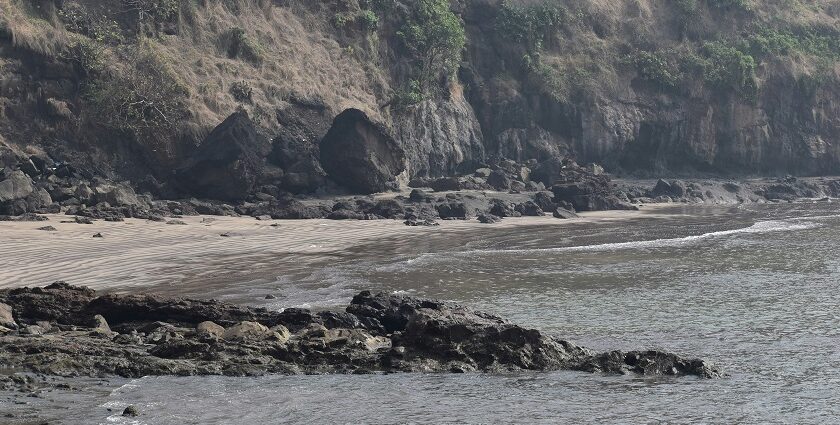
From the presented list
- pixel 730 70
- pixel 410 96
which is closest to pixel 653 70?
pixel 730 70

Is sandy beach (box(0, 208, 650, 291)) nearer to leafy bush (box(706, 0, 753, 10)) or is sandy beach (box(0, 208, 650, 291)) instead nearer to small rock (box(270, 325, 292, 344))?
small rock (box(270, 325, 292, 344))

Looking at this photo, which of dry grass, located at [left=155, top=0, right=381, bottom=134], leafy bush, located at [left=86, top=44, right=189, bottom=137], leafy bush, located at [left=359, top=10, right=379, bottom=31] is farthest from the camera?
leafy bush, located at [left=359, top=10, right=379, bottom=31]

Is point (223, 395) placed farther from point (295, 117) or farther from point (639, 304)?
point (295, 117)

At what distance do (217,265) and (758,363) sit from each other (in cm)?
1338

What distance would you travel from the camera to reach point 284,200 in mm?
38281

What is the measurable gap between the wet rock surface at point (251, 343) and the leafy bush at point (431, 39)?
34505mm

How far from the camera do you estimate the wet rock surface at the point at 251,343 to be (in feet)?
51.7

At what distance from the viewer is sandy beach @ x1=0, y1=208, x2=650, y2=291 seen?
79.1ft

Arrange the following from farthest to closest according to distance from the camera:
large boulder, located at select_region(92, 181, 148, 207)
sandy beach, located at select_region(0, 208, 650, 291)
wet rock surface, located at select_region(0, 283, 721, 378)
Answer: large boulder, located at select_region(92, 181, 148, 207)
sandy beach, located at select_region(0, 208, 650, 291)
wet rock surface, located at select_region(0, 283, 721, 378)

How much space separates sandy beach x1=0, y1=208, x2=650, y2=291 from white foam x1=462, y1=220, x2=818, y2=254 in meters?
Result: 4.52

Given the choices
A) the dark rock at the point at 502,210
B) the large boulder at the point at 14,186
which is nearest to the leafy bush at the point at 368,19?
the dark rock at the point at 502,210

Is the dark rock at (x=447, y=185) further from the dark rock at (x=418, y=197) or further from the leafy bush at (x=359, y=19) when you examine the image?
the leafy bush at (x=359, y=19)

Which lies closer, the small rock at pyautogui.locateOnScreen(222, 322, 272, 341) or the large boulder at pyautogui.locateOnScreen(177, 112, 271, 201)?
the small rock at pyautogui.locateOnScreen(222, 322, 272, 341)

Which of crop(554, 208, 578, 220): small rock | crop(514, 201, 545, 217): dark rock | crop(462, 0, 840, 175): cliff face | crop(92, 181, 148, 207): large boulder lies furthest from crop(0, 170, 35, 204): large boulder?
crop(462, 0, 840, 175): cliff face
